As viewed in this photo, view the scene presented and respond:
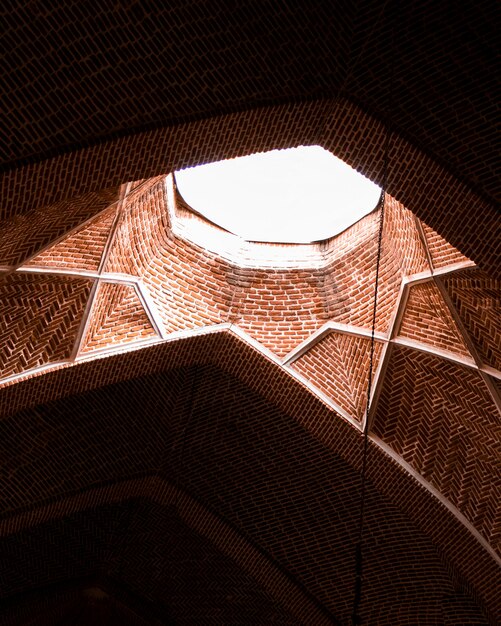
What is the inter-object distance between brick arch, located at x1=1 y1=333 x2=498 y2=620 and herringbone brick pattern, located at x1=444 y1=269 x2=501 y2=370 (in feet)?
4.85

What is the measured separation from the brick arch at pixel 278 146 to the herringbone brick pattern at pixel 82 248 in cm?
166

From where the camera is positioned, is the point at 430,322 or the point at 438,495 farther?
the point at 438,495

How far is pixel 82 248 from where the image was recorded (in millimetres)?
8070

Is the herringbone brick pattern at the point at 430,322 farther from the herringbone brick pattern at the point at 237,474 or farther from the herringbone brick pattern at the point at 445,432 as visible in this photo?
the herringbone brick pattern at the point at 237,474

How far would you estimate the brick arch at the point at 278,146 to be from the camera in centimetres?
606

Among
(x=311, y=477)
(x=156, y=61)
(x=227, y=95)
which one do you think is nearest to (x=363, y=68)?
(x=227, y=95)

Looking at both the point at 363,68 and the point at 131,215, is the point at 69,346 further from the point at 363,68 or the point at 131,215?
the point at 363,68

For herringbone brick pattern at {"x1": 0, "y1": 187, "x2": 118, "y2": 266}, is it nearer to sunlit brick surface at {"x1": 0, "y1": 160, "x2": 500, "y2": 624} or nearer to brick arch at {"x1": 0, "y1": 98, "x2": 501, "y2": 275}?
sunlit brick surface at {"x1": 0, "y1": 160, "x2": 500, "y2": 624}

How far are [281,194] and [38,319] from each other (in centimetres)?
295

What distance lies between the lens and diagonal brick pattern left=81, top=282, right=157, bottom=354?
829 centimetres

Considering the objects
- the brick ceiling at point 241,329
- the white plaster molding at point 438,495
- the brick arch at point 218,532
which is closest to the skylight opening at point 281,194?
the brick ceiling at point 241,329

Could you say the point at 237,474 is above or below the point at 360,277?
below

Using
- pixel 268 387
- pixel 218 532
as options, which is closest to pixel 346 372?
pixel 268 387

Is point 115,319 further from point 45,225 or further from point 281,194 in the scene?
point 281,194
